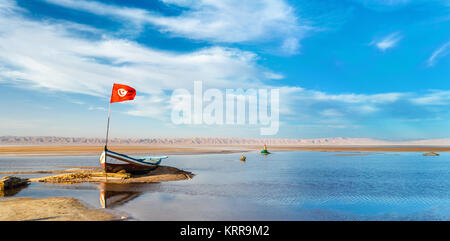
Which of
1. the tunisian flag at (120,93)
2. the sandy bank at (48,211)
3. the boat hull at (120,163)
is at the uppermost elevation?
the tunisian flag at (120,93)

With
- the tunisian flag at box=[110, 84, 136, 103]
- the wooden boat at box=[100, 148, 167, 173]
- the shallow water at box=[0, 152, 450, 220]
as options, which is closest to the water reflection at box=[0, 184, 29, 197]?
the shallow water at box=[0, 152, 450, 220]

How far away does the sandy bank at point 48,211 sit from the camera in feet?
43.4

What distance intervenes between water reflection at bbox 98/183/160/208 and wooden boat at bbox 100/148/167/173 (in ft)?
8.92

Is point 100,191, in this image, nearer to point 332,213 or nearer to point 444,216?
point 332,213

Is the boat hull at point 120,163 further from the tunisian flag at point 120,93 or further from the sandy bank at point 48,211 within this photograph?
the sandy bank at point 48,211

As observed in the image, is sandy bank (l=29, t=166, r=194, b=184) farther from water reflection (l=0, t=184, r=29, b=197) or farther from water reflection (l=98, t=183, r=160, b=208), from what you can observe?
water reflection (l=0, t=184, r=29, b=197)

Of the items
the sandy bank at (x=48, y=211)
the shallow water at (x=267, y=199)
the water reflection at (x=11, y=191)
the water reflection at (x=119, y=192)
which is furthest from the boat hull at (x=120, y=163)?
the sandy bank at (x=48, y=211)

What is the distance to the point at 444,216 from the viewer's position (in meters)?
15.2

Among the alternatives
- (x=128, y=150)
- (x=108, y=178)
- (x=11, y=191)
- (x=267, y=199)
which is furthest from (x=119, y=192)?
(x=128, y=150)

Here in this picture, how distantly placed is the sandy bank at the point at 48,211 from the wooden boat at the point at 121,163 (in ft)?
29.9

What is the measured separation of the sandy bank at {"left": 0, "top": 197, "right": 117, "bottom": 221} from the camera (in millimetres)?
13234

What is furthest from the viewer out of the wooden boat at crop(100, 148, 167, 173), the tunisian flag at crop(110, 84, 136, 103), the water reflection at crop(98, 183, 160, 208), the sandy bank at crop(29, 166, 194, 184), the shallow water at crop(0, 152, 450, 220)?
the wooden boat at crop(100, 148, 167, 173)
